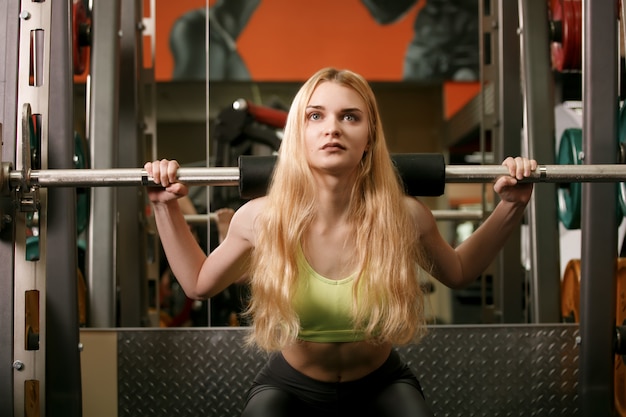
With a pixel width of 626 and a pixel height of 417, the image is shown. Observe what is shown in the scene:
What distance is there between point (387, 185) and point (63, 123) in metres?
0.96

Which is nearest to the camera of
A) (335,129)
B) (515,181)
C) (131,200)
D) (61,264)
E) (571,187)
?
(335,129)

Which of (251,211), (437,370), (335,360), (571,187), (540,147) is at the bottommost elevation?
(437,370)

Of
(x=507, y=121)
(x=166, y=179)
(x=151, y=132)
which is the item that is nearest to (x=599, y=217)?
(x=507, y=121)

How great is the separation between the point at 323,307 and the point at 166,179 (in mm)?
478

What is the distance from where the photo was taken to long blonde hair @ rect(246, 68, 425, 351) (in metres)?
1.73

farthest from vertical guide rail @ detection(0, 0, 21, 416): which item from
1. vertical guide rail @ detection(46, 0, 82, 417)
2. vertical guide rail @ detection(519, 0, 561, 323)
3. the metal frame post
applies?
vertical guide rail @ detection(519, 0, 561, 323)

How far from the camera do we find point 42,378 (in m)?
1.93

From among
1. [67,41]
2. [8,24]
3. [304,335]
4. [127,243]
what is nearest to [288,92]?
[127,243]

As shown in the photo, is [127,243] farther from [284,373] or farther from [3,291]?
[284,373]

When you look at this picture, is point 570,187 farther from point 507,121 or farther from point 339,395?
point 339,395

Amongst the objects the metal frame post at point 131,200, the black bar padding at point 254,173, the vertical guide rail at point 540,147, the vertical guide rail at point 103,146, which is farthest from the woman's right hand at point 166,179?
the vertical guide rail at point 540,147

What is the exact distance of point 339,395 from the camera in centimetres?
175

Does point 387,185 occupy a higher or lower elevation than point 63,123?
lower

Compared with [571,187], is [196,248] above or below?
below
